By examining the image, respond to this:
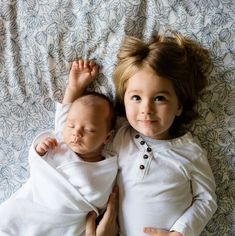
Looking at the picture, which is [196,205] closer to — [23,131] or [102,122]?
[102,122]

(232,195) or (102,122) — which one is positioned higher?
(102,122)

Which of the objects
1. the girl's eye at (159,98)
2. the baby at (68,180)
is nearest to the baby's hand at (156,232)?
the baby at (68,180)

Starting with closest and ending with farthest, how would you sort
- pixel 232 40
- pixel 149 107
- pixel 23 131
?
1. pixel 149 107
2. pixel 232 40
3. pixel 23 131

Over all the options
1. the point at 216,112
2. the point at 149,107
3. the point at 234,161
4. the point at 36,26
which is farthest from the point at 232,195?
the point at 36,26

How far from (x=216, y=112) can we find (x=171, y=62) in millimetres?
243

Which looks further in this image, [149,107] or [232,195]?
[232,195]

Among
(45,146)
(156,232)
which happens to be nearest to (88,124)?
(45,146)

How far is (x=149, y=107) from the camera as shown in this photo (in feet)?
4.42

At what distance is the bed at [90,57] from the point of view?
1473 millimetres

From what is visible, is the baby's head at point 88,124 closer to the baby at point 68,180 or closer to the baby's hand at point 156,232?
the baby at point 68,180

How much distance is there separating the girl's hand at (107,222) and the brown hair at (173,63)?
0.32m

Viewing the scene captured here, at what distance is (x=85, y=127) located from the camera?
1.42 m

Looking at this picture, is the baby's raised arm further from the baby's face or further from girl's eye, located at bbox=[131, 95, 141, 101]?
girl's eye, located at bbox=[131, 95, 141, 101]

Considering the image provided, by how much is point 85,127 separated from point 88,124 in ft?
0.04
